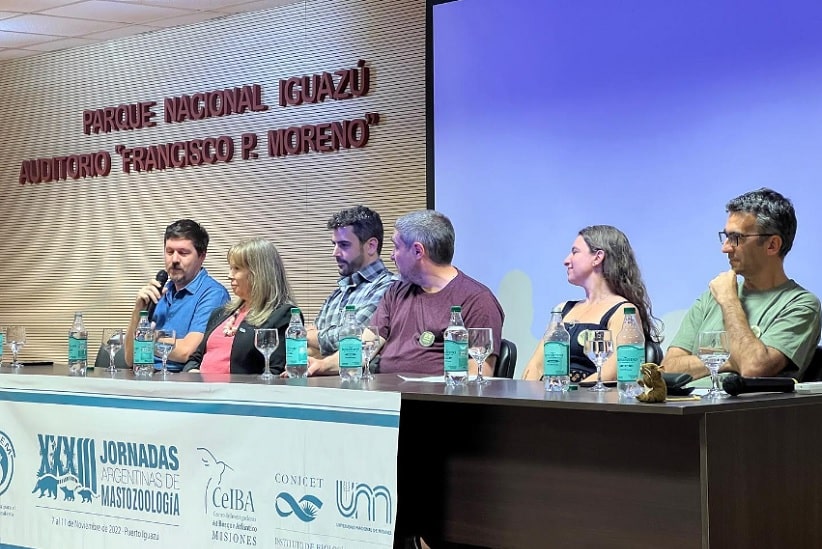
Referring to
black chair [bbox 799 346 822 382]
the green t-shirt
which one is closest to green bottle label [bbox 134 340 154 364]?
the green t-shirt

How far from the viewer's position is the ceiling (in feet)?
21.8

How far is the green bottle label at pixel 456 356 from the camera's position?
335 cm

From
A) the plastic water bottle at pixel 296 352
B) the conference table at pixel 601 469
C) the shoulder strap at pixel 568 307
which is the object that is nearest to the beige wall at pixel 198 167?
the shoulder strap at pixel 568 307

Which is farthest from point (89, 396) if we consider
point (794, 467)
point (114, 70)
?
point (114, 70)

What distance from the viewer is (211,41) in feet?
23.5

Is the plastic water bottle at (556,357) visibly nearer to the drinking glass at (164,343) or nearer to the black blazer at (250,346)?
the drinking glass at (164,343)

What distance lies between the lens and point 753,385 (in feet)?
9.21

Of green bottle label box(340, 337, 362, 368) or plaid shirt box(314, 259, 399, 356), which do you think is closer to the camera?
green bottle label box(340, 337, 362, 368)

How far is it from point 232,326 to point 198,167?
2.54 m

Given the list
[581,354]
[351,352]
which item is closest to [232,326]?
[351,352]

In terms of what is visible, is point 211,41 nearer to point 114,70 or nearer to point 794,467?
point 114,70

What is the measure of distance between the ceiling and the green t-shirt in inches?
142

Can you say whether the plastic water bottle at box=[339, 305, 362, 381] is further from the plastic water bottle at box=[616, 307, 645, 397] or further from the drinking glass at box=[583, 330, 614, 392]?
the plastic water bottle at box=[616, 307, 645, 397]

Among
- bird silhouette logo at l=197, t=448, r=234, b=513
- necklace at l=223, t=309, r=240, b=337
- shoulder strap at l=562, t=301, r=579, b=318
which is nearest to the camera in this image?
bird silhouette logo at l=197, t=448, r=234, b=513
